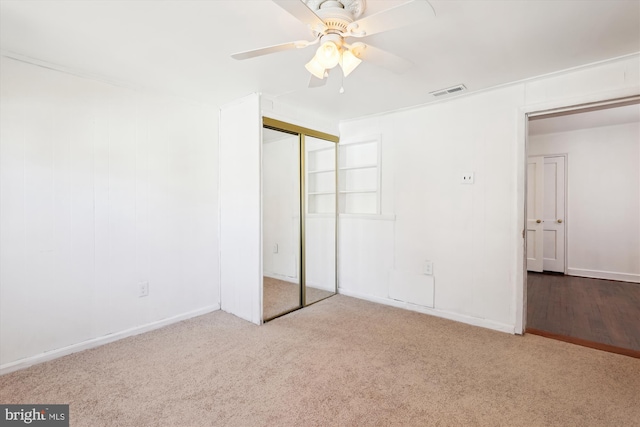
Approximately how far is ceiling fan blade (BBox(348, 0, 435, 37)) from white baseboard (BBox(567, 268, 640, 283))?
557 cm

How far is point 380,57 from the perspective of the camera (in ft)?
5.85

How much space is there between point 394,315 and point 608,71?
2.72m

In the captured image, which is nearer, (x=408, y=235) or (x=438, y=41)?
(x=438, y=41)

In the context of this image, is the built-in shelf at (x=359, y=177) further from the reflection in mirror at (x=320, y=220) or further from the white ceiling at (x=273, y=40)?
the white ceiling at (x=273, y=40)

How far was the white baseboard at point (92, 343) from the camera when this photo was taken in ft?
7.20

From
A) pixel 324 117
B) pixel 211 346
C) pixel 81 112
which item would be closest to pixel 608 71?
pixel 324 117

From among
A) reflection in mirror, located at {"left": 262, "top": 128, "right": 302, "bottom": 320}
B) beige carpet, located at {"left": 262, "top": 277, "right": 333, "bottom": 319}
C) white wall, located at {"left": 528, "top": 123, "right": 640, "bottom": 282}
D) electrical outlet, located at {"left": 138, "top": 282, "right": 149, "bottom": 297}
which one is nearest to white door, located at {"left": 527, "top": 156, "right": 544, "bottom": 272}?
white wall, located at {"left": 528, "top": 123, "right": 640, "bottom": 282}

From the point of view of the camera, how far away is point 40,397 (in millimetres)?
1899

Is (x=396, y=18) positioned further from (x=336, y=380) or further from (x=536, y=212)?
(x=536, y=212)

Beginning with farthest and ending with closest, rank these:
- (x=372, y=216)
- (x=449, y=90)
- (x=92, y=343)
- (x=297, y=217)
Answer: (x=372, y=216), (x=297, y=217), (x=449, y=90), (x=92, y=343)

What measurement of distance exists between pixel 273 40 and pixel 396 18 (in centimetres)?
93

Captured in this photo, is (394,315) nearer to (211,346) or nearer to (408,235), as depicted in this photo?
(408,235)

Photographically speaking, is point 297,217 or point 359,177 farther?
point 359,177

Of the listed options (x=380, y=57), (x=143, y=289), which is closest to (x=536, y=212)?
(x=380, y=57)
